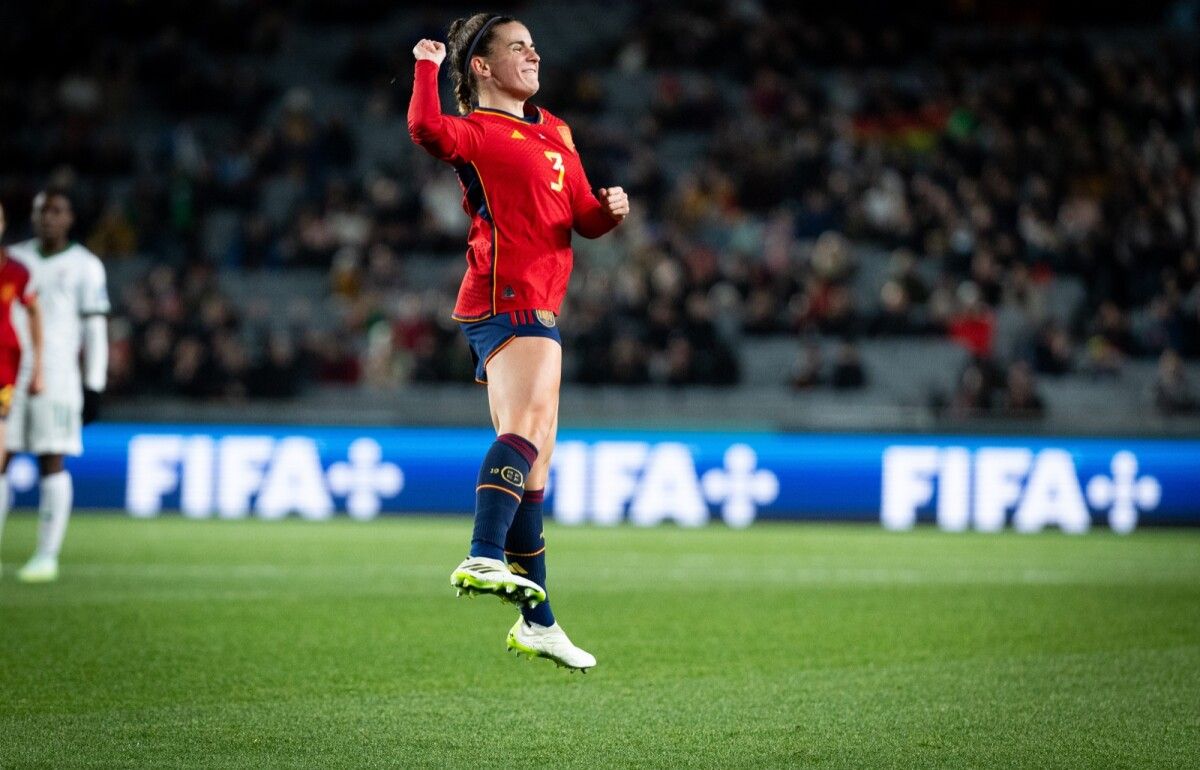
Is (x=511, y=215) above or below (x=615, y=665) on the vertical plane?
above

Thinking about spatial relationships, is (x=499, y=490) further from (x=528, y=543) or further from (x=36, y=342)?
(x=36, y=342)

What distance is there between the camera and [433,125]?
5.41 meters

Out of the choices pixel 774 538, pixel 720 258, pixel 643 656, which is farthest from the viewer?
pixel 720 258

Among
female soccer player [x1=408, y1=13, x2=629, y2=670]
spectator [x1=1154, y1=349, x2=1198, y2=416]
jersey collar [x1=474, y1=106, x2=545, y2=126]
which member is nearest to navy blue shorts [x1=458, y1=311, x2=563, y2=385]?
female soccer player [x1=408, y1=13, x2=629, y2=670]

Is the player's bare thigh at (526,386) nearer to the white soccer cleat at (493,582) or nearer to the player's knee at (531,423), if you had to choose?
the player's knee at (531,423)

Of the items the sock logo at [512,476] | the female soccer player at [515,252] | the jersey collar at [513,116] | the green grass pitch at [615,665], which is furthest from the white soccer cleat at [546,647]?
the jersey collar at [513,116]

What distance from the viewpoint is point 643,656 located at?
A: 23.2ft

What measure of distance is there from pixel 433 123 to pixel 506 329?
2.67ft

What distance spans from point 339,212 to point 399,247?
4.17 ft

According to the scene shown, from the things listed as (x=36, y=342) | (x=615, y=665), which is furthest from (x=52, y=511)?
(x=615, y=665)

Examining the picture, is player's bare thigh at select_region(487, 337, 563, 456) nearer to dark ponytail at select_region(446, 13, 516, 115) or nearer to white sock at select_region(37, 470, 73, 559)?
dark ponytail at select_region(446, 13, 516, 115)

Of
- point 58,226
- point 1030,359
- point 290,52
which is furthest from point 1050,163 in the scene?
point 58,226

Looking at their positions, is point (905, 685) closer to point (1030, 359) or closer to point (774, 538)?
point (774, 538)

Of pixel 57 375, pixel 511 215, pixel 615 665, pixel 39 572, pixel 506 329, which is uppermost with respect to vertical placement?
pixel 511 215
